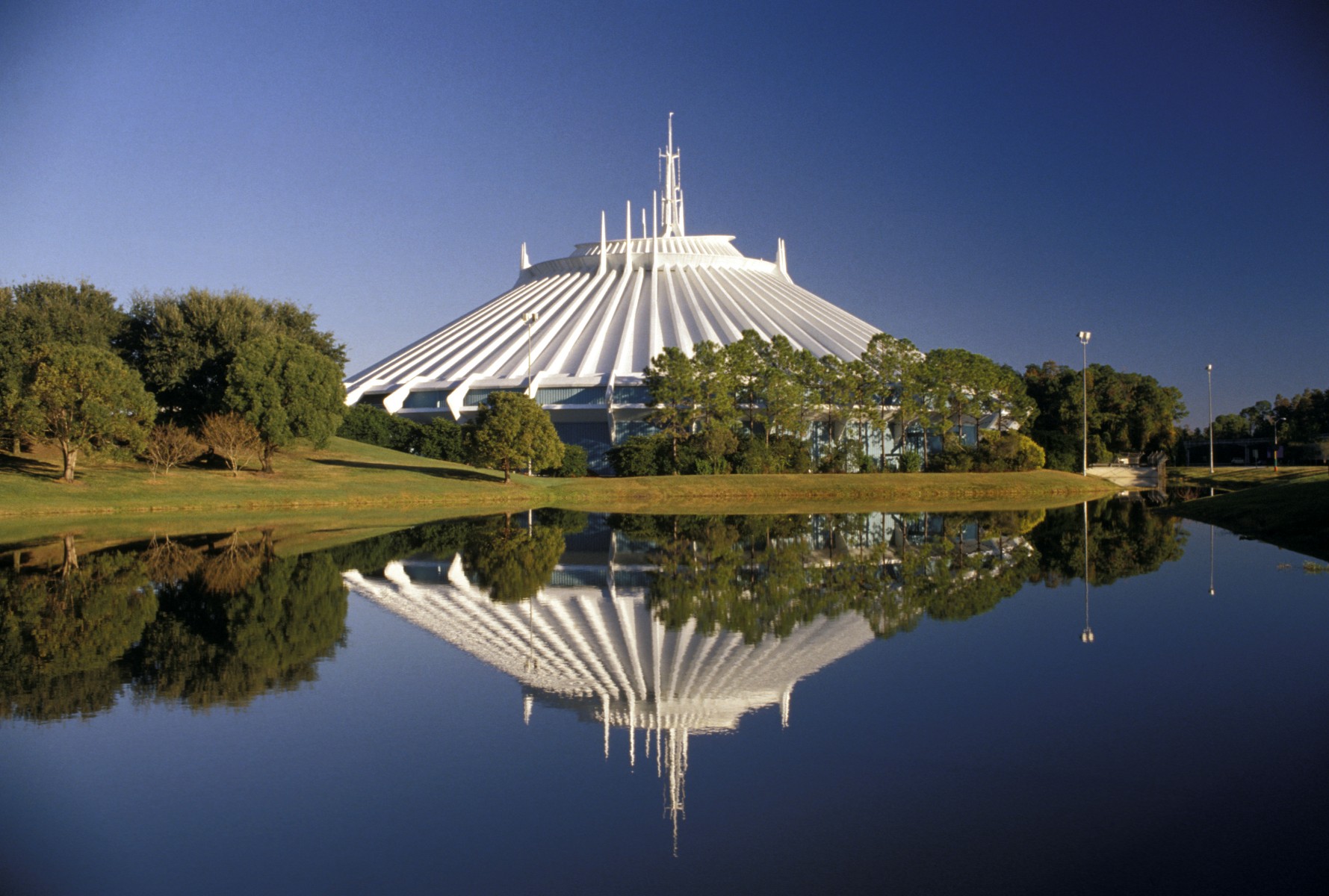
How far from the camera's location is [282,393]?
37281 millimetres

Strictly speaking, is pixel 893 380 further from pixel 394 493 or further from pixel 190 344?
pixel 190 344

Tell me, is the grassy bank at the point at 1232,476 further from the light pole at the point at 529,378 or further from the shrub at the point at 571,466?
the light pole at the point at 529,378

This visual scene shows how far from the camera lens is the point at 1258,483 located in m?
→ 38.6

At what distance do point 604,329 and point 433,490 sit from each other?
2099cm

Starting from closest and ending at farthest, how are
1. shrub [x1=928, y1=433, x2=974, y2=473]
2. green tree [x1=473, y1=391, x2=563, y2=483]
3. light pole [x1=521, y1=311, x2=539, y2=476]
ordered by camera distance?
green tree [x1=473, y1=391, x2=563, y2=483]
light pole [x1=521, y1=311, x2=539, y2=476]
shrub [x1=928, y1=433, x2=974, y2=473]

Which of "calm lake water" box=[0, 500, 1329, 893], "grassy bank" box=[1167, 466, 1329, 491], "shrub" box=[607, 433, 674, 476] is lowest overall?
"calm lake water" box=[0, 500, 1329, 893]

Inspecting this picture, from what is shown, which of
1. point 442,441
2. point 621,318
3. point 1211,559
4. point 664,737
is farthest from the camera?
point 621,318

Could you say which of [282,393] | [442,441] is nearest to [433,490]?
[282,393]

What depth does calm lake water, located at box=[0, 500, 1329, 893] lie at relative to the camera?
4.81m

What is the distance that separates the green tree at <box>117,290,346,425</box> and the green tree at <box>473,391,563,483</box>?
23.3ft

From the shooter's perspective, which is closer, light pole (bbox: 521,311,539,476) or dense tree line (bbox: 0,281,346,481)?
dense tree line (bbox: 0,281,346,481)

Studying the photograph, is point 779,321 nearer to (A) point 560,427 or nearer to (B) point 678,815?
(A) point 560,427

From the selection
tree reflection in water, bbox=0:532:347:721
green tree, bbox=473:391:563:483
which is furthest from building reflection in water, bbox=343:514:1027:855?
green tree, bbox=473:391:563:483

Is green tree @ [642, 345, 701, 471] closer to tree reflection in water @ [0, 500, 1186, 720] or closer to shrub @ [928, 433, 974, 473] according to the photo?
shrub @ [928, 433, 974, 473]
